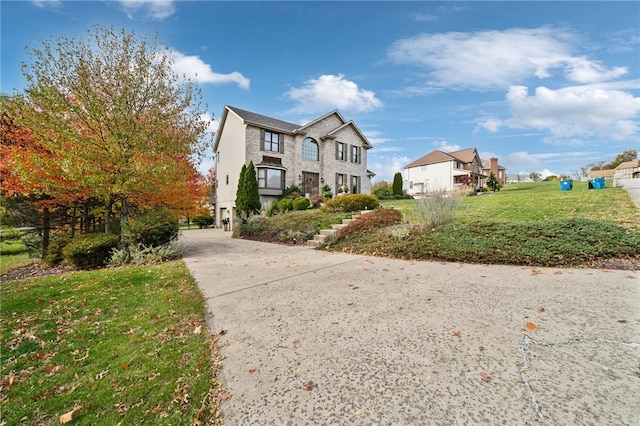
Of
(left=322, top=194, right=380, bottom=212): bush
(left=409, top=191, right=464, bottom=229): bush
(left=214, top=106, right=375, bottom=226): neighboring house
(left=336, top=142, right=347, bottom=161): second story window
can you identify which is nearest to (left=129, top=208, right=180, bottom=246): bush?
(left=322, top=194, right=380, bottom=212): bush

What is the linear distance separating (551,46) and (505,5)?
175 cm

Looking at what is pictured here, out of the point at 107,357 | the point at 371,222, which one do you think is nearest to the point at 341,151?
the point at 371,222

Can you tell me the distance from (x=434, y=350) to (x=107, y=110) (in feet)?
32.9

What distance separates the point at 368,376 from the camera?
2.20m

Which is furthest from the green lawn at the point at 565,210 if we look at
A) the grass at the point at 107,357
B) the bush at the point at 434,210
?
the grass at the point at 107,357

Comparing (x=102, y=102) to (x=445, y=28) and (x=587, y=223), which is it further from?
(x=587, y=223)

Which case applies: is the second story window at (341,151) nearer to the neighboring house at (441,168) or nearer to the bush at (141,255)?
the neighboring house at (441,168)

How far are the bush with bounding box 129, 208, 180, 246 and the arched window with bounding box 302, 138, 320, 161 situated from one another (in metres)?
15.8

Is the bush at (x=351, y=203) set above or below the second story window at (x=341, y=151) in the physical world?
below

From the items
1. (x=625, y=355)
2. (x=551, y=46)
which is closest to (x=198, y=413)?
(x=625, y=355)

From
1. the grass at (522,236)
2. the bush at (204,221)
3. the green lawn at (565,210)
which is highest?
the green lawn at (565,210)

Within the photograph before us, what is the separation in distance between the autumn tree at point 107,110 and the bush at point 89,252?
3.06 feet

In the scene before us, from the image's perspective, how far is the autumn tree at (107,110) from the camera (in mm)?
7227

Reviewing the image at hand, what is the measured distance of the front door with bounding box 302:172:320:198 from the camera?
2372 centimetres
